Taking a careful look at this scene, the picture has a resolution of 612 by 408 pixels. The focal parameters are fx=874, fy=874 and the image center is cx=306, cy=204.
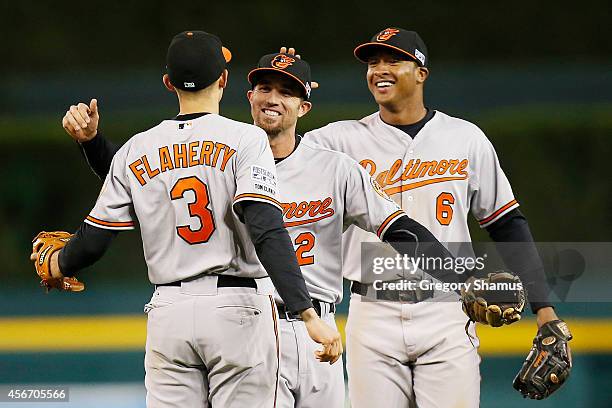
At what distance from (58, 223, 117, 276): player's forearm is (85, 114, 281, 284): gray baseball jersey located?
0.12 m

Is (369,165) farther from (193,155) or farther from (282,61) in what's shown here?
(193,155)

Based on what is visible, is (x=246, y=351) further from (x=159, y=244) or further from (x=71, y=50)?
(x=71, y=50)

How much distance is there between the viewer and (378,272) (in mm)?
2736

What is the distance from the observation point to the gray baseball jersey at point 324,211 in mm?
2639

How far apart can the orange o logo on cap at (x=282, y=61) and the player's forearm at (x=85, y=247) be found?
0.81 metres

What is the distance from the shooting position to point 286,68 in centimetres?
270

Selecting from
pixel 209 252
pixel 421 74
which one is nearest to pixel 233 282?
pixel 209 252

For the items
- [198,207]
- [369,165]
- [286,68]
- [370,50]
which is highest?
[370,50]

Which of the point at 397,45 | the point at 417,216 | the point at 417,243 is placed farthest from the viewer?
the point at 397,45

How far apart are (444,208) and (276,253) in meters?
0.96

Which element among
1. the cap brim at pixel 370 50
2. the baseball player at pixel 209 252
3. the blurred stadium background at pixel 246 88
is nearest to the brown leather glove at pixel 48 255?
the baseball player at pixel 209 252

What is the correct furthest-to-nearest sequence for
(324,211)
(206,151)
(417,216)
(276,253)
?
(417,216)
(324,211)
(206,151)
(276,253)

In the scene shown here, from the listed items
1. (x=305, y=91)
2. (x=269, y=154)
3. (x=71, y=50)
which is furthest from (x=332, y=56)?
(x=269, y=154)

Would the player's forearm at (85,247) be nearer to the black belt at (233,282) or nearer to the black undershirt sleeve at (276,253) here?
the black belt at (233,282)
